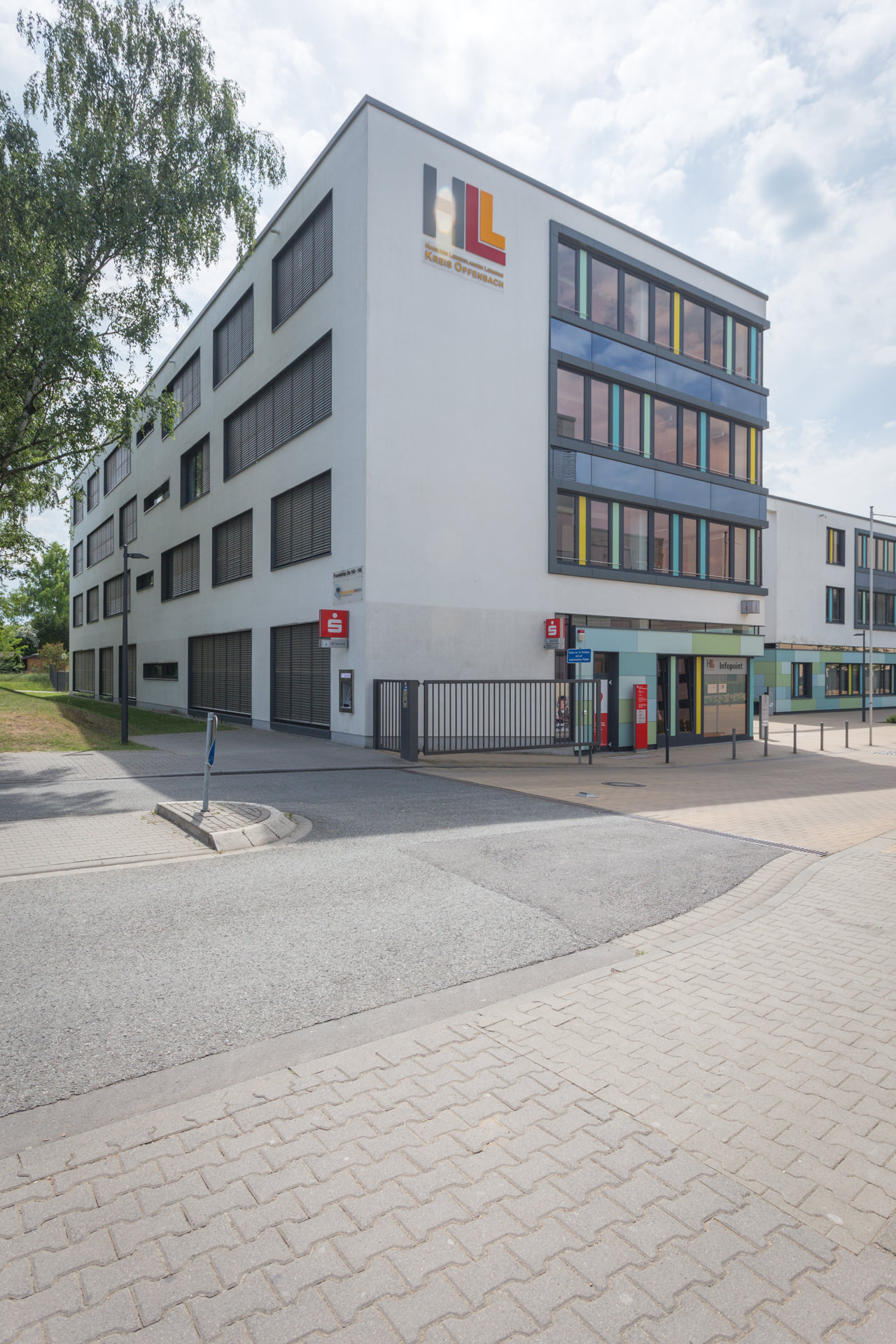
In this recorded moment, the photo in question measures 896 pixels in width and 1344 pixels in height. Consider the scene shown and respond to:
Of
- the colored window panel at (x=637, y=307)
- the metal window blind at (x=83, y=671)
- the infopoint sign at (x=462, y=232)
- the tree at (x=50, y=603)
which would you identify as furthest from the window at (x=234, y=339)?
the tree at (x=50, y=603)

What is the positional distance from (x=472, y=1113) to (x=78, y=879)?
4.87 m

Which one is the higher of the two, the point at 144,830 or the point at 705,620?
the point at 705,620

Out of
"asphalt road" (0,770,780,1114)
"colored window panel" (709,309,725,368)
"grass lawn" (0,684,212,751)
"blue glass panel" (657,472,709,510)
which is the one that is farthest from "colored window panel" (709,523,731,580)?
"asphalt road" (0,770,780,1114)

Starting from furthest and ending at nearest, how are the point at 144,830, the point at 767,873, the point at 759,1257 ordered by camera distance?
the point at 144,830 → the point at 767,873 → the point at 759,1257

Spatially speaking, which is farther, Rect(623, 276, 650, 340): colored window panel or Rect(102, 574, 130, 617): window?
Rect(102, 574, 130, 617): window

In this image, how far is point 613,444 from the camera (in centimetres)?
2439

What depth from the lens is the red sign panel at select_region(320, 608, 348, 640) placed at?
1903 centimetres

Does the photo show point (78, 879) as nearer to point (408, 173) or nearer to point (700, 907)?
point (700, 907)

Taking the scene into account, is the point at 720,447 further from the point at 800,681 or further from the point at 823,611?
the point at 823,611

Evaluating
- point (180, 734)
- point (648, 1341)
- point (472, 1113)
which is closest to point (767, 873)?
point (472, 1113)

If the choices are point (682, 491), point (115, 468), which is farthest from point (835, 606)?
point (115, 468)

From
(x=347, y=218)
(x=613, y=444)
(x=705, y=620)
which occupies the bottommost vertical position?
(x=705, y=620)

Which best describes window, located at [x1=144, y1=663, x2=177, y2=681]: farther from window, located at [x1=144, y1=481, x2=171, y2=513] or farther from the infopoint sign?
the infopoint sign

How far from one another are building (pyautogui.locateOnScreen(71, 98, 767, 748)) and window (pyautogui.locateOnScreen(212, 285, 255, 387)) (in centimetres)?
14
